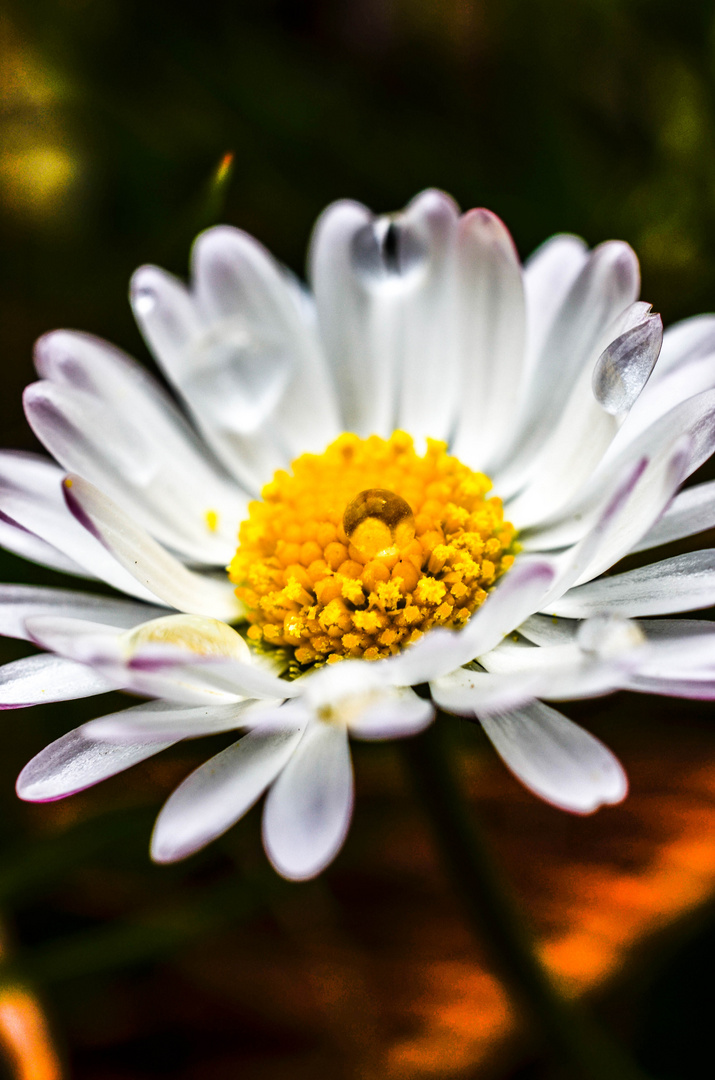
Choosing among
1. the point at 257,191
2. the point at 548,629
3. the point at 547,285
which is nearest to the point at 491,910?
the point at 548,629

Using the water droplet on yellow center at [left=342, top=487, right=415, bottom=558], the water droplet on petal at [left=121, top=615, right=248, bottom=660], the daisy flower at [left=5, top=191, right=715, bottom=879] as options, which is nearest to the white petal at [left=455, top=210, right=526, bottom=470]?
the daisy flower at [left=5, top=191, right=715, bottom=879]

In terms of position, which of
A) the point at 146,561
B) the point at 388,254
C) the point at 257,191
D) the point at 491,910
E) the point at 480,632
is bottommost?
the point at 491,910

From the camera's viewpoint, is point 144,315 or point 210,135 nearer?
point 144,315

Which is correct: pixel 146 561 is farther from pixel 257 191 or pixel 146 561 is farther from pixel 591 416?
pixel 257 191

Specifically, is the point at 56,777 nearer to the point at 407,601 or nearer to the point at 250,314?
the point at 407,601

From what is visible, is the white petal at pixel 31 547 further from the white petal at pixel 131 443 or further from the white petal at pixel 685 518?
the white petal at pixel 685 518

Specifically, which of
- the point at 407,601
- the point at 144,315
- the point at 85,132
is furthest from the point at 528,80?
the point at 407,601

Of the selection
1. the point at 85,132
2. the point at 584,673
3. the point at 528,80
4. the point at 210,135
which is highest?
the point at 85,132
